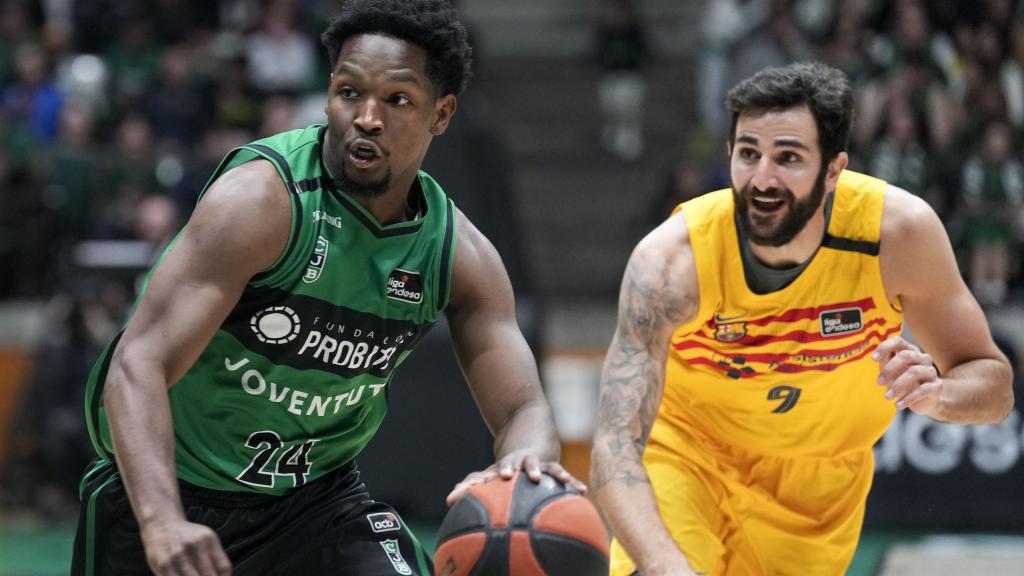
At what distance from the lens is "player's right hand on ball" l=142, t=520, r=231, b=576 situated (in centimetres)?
379

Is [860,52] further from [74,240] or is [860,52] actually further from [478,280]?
[478,280]

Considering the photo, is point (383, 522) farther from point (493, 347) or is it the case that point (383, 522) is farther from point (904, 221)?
point (904, 221)

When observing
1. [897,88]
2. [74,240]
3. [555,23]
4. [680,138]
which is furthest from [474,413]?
[555,23]

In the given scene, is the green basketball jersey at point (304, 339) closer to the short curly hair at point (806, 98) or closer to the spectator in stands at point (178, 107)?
the short curly hair at point (806, 98)

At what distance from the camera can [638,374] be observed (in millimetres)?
5000

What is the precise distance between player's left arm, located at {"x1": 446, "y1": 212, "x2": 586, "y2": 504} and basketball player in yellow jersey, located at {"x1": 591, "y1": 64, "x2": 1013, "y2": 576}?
39cm

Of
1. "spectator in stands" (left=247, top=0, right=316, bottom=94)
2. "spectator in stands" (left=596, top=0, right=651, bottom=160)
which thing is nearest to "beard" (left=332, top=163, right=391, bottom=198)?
"spectator in stands" (left=247, top=0, right=316, bottom=94)

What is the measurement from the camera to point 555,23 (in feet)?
59.1

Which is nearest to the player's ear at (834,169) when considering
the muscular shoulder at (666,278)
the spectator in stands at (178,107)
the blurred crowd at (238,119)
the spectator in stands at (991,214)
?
the muscular shoulder at (666,278)

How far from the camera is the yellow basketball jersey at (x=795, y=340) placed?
16.7ft

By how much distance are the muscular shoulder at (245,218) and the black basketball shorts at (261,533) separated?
817mm

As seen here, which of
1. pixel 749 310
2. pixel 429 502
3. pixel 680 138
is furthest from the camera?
pixel 680 138

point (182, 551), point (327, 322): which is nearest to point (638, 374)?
point (327, 322)

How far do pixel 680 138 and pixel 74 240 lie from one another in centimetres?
689
